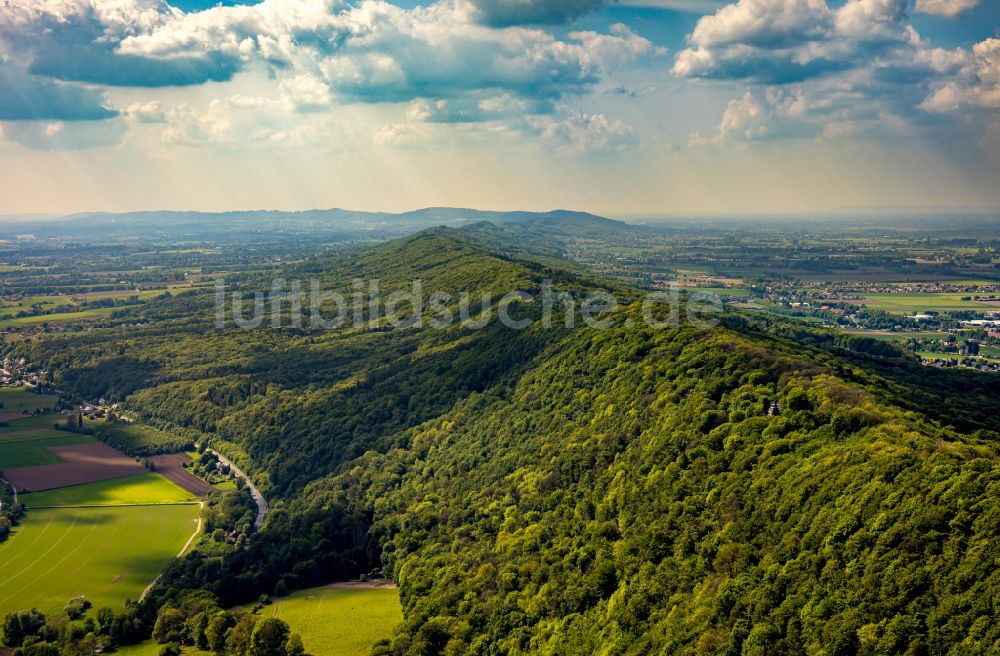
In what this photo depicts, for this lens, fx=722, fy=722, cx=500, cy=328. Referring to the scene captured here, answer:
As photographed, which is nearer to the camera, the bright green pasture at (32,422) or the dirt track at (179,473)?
the dirt track at (179,473)

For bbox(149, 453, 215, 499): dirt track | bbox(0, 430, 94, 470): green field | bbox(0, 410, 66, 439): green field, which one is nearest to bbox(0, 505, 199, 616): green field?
bbox(149, 453, 215, 499): dirt track

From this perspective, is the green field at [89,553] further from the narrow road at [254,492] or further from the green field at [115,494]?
the narrow road at [254,492]

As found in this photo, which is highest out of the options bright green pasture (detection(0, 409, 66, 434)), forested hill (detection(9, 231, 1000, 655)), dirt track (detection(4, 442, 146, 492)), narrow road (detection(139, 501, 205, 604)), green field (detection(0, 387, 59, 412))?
forested hill (detection(9, 231, 1000, 655))

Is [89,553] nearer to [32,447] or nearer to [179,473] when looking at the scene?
[179,473]

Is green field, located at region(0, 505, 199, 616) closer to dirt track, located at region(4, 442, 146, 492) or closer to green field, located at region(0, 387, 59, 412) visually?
dirt track, located at region(4, 442, 146, 492)

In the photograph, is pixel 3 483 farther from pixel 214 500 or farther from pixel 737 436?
pixel 737 436

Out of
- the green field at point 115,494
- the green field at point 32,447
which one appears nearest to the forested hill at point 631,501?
the green field at point 115,494
